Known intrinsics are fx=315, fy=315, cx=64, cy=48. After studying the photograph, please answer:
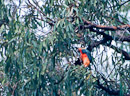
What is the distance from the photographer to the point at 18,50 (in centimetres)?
291

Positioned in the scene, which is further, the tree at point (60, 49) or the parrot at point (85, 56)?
the parrot at point (85, 56)

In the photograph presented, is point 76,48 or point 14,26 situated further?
point 76,48

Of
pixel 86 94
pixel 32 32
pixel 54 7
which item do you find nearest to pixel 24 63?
pixel 32 32

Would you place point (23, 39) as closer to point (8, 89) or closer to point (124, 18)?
point (8, 89)

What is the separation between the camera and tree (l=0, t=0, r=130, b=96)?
292cm

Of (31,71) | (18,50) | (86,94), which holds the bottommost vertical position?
(86,94)

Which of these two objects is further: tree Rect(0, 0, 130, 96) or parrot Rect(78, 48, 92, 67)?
parrot Rect(78, 48, 92, 67)

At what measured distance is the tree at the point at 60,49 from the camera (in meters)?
2.92

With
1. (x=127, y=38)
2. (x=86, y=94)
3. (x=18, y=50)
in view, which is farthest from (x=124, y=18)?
(x=18, y=50)

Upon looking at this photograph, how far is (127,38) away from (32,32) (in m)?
1.03

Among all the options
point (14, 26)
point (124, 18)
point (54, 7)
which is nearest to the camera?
point (14, 26)

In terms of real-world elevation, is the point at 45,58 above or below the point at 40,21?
below

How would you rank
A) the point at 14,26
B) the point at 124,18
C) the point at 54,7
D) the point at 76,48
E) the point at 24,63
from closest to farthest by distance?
the point at 24,63
the point at 14,26
the point at 76,48
the point at 54,7
the point at 124,18

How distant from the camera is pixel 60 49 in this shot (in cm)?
297
